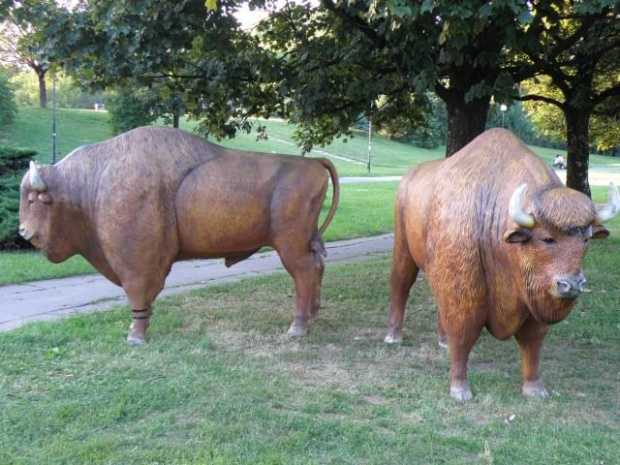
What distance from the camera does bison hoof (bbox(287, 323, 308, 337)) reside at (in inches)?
264

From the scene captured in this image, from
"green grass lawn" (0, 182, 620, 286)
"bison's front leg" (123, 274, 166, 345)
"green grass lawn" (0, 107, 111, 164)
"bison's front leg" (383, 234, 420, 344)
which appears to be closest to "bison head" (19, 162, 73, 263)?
"bison's front leg" (123, 274, 166, 345)

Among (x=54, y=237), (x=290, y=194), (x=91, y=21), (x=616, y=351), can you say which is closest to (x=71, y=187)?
(x=54, y=237)

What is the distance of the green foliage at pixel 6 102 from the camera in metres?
35.0

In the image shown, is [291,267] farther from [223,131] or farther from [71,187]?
[223,131]

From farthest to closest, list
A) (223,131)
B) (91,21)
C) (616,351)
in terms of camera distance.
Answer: (223,131) < (91,21) < (616,351)

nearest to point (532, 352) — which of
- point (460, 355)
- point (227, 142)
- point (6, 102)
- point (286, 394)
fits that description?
point (460, 355)

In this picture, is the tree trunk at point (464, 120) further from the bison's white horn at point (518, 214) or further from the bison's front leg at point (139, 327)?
the bison's white horn at point (518, 214)

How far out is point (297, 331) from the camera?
22.0 feet

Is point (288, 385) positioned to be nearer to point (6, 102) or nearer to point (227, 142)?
point (227, 142)

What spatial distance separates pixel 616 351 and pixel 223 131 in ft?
22.1

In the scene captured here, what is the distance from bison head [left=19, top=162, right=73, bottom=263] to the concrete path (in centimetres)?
118

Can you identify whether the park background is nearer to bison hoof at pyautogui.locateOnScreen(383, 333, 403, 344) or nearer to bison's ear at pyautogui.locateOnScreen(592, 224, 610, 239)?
bison hoof at pyautogui.locateOnScreen(383, 333, 403, 344)

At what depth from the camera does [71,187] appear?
250 inches

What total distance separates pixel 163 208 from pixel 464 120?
4521mm
